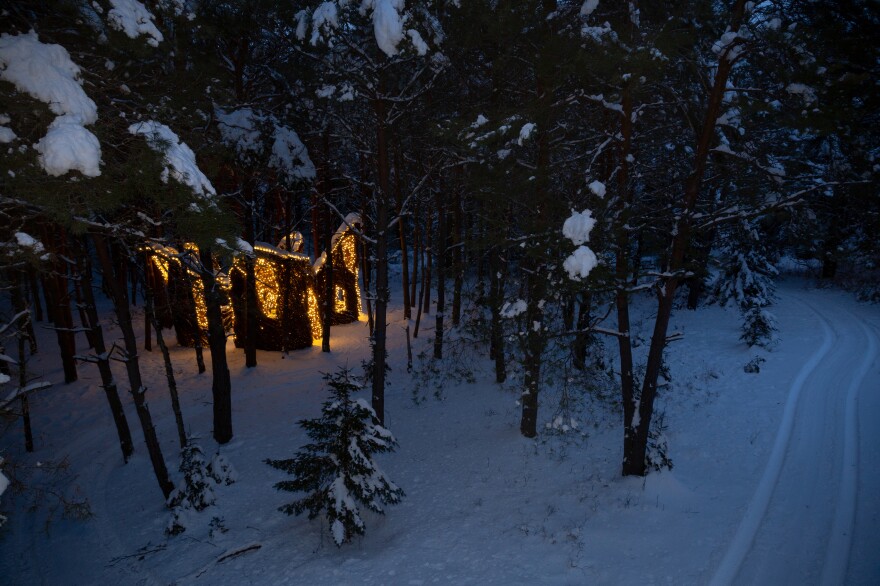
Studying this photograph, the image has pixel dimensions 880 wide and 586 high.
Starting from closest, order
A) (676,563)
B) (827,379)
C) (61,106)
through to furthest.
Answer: (61,106) < (676,563) < (827,379)

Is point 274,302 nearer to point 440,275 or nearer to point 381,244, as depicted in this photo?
point 440,275

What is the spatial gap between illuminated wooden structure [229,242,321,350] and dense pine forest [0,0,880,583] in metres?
2.30

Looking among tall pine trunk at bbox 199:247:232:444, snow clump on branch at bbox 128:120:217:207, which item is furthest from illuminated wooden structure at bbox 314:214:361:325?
snow clump on branch at bbox 128:120:217:207

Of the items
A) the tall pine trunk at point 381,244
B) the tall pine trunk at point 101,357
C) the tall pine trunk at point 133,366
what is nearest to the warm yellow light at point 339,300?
the tall pine trunk at point 101,357

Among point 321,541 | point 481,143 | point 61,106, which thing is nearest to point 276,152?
point 481,143

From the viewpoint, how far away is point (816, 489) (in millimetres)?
8766

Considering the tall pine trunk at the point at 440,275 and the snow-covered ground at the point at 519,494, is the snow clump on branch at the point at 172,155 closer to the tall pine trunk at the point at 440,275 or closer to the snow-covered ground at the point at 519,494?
the snow-covered ground at the point at 519,494

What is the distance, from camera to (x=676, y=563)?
6.98 metres

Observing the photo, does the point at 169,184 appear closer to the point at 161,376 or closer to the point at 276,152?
the point at 276,152

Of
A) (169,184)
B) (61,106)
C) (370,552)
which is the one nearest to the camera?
(61,106)

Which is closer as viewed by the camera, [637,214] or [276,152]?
[637,214]

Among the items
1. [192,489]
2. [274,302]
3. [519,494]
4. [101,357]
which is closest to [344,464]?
[519,494]

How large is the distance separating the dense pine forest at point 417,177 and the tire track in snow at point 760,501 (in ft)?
0.30

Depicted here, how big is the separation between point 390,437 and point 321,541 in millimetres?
2166
